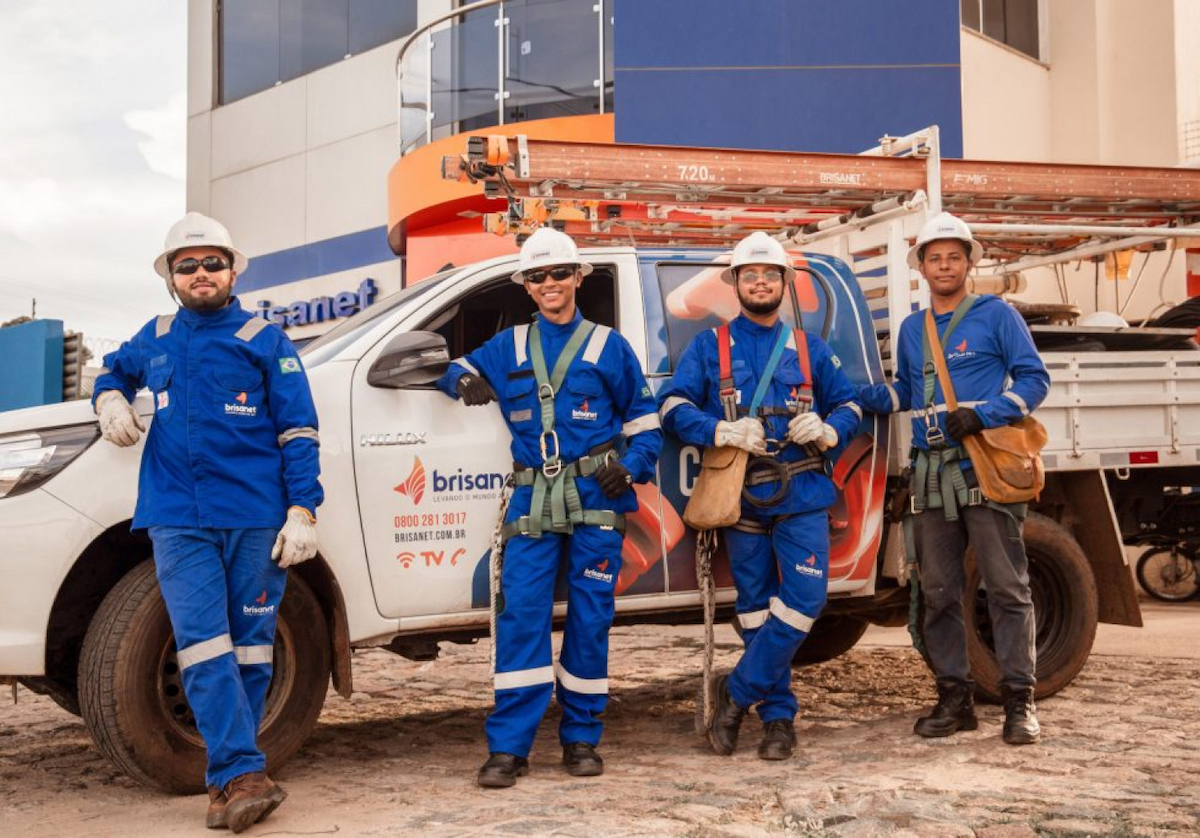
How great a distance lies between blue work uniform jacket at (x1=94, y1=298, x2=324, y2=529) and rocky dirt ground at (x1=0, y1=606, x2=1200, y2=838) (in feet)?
3.44

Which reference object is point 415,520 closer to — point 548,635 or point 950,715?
point 548,635

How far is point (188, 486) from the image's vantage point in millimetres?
4379

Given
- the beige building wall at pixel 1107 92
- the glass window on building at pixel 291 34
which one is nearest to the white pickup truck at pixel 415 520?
the beige building wall at pixel 1107 92

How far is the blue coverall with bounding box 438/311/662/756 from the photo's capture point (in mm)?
4879

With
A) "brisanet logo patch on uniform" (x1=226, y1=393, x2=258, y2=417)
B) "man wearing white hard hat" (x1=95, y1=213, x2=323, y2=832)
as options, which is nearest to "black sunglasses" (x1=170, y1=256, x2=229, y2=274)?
"man wearing white hard hat" (x1=95, y1=213, x2=323, y2=832)

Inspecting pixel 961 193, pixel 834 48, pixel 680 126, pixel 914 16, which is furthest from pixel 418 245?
pixel 961 193

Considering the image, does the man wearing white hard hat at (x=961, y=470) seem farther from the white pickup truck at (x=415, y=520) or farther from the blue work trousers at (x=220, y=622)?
the blue work trousers at (x=220, y=622)

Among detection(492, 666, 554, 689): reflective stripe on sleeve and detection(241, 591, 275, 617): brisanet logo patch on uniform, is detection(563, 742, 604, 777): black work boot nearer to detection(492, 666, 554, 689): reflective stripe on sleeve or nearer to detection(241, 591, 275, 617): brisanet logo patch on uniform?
detection(492, 666, 554, 689): reflective stripe on sleeve

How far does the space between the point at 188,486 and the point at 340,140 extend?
15579 millimetres

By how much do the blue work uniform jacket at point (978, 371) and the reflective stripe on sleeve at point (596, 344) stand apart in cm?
128

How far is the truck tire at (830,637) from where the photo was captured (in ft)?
23.7

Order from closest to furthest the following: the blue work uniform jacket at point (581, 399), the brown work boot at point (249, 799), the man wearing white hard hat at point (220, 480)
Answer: the brown work boot at point (249, 799), the man wearing white hard hat at point (220, 480), the blue work uniform jacket at point (581, 399)

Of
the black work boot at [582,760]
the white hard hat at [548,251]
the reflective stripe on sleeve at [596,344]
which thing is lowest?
the black work boot at [582,760]

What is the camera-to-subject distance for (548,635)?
4922 mm
